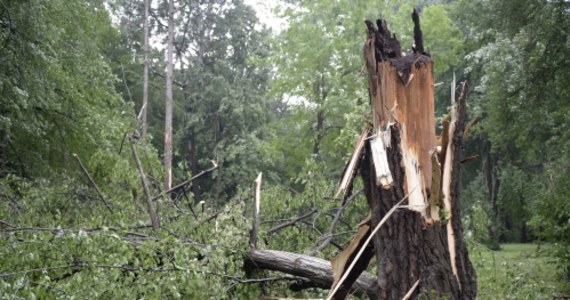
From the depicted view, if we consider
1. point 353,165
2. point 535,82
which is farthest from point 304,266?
point 535,82

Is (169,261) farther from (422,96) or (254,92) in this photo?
(254,92)

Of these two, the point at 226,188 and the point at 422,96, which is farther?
the point at 226,188

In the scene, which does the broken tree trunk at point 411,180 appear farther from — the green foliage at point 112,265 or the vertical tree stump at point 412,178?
the green foliage at point 112,265

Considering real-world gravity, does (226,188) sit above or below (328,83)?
below

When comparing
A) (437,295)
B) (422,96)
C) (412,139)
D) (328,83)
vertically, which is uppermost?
(328,83)

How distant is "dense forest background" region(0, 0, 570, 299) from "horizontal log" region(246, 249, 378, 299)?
0.13 meters

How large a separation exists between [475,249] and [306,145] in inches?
365

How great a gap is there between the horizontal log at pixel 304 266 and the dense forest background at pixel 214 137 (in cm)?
13

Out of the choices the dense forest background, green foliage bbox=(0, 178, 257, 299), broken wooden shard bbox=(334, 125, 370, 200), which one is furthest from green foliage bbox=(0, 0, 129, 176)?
broken wooden shard bbox=(334, 125, 370, 200)

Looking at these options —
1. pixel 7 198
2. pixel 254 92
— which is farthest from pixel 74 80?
pixel 254 92

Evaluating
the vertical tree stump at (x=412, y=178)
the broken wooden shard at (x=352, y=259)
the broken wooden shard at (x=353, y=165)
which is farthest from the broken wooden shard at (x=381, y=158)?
the broken wooden shard at (x=352, y=259)

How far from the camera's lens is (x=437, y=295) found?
2.90 metres

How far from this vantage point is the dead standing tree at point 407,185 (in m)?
3.00

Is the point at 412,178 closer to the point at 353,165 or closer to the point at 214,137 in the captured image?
the point at 353,165
